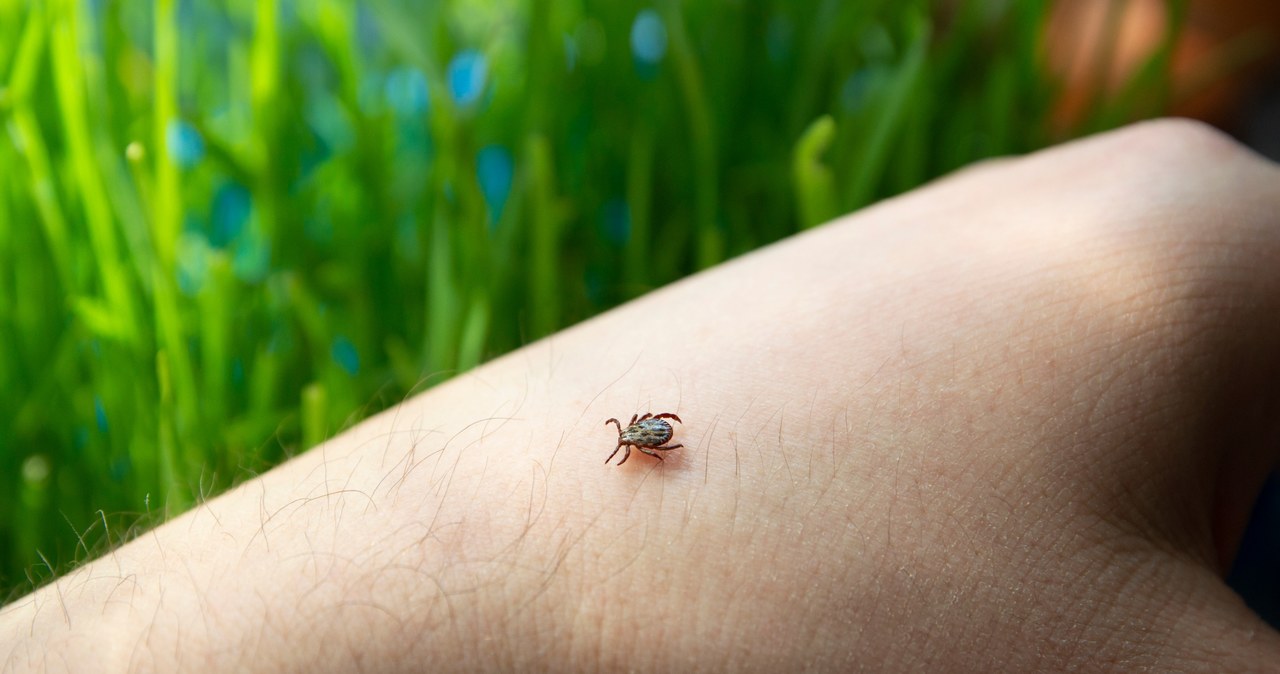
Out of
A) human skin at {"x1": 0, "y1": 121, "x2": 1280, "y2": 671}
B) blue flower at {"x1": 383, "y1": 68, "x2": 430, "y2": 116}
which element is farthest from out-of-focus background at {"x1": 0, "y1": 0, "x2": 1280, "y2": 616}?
human skin at {"x1": 0, "y1": 121, "x2": 1280, "y2": 671}

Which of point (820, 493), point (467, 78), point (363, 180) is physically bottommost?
point (820, 493)

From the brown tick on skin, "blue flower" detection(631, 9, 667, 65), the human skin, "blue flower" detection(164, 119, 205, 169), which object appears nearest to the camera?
the human skin

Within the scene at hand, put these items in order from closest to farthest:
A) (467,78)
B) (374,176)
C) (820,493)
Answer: (820,493) → (374,176) → (467,78)

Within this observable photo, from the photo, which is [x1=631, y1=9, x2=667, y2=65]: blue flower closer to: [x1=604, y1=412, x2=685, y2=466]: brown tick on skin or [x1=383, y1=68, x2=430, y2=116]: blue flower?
[x1=383, y1=68, x2=430, y2=116]: blue flower

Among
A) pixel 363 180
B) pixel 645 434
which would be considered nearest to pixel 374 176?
pixel 363 180

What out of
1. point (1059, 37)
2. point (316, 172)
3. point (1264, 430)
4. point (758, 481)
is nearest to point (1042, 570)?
point (758, 481)

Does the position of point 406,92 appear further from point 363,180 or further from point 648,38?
point 648,38
